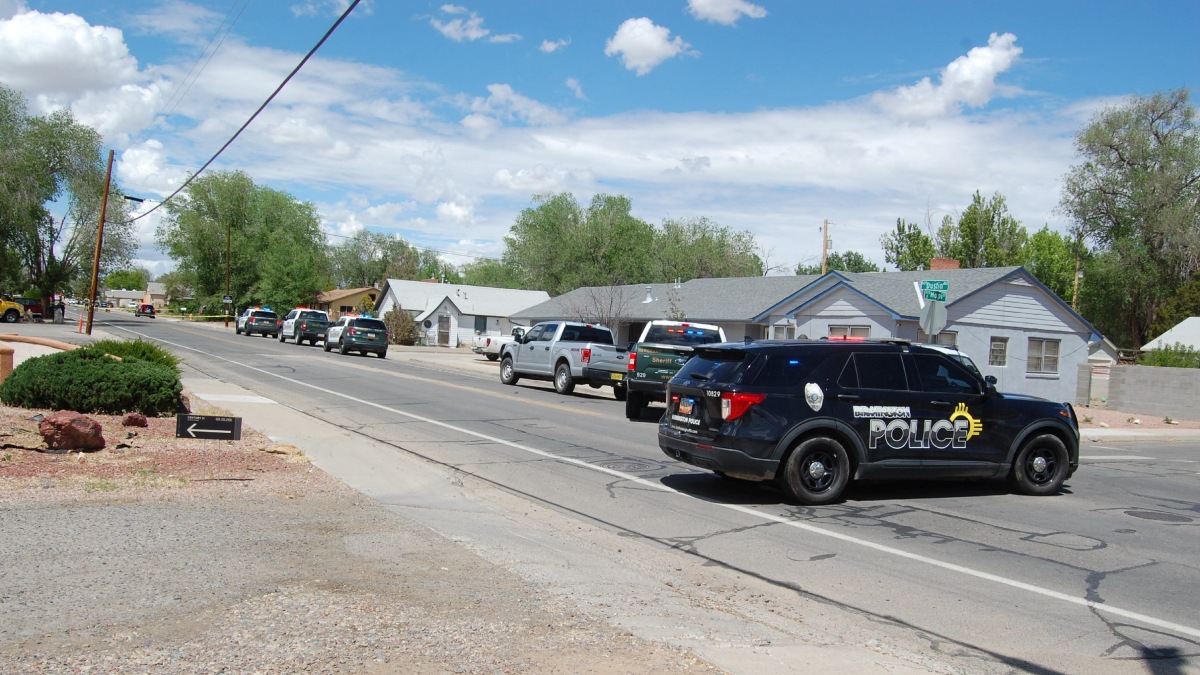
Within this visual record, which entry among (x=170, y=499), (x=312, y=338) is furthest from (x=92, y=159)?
(x=170, y=499)

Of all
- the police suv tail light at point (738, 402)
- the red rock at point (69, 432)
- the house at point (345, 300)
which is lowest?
the red rock at point (69, 432)

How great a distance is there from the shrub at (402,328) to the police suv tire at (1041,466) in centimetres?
5311

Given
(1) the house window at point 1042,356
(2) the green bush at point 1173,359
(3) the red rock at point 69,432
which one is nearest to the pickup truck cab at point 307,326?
(1) the house window at point 1042,356

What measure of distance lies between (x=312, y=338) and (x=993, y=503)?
45.1 meters

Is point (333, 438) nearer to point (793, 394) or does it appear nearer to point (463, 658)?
point (793, 394)

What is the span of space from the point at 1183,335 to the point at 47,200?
2853 inches

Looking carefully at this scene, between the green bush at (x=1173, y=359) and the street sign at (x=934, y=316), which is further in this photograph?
the green bush at (x=1173, y=359)

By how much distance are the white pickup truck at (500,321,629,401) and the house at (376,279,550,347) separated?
3724 centimetres

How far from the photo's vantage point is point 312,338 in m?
50.6

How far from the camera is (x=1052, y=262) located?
74750 millimetres

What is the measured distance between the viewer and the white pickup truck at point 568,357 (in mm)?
23188

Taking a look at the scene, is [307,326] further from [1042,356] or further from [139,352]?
[1042,356]

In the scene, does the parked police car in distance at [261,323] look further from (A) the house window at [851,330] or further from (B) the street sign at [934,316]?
(B) the street sign at [934,316]

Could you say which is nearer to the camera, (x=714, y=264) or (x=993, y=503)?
(x=993, y=503)
